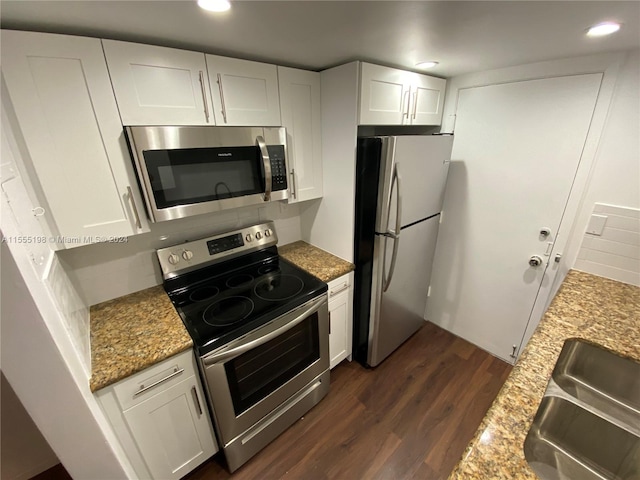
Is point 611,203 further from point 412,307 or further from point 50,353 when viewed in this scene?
point 50,353

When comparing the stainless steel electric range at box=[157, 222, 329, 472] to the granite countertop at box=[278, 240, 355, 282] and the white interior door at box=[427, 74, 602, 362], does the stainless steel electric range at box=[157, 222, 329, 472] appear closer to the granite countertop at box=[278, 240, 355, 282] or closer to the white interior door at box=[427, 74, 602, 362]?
the granite countertop at box=[278, 240, 355, 282]

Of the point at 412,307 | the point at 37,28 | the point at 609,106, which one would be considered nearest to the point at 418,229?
the point at 412,307

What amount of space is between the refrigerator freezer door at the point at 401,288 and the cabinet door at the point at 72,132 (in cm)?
143

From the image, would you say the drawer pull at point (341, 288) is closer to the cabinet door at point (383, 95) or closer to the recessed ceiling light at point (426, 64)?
the cabinet door at point (383, 95)

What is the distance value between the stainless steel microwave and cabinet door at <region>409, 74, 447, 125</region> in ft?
3.10

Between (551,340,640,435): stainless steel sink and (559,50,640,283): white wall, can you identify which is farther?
(559,50,640,283): white wall

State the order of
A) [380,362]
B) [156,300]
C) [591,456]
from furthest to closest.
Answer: [380,362] → [156,300] → [591,456]

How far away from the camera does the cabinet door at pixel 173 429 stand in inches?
46.2

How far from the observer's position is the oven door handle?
3.97 feet

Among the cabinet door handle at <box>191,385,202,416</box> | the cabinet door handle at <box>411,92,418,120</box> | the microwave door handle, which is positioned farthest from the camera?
the cabinet door handle at <box>411,92,418,120</box>

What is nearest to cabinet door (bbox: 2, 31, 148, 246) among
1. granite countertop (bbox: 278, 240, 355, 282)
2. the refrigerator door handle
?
granite countertop (bbox: 278, 240, 355, 282)

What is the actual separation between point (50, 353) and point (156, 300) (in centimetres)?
74

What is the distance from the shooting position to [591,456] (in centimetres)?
95

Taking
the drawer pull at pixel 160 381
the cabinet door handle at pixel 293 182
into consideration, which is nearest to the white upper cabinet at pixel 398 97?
the cabinet door handle at pixel 293 182
